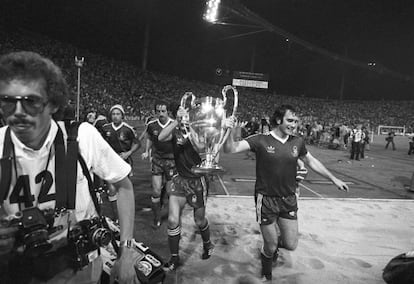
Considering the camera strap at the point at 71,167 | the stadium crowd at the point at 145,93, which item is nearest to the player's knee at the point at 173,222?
the camera strap at the point at 71,167

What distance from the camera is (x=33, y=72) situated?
121 centimetres

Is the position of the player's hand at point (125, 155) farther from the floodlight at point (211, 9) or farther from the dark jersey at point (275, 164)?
the floodlight at point (211, 9)

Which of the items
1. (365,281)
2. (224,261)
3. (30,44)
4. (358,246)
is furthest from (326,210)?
(30,44)

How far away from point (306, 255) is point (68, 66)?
22714 millimetres

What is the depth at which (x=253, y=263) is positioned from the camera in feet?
11.4

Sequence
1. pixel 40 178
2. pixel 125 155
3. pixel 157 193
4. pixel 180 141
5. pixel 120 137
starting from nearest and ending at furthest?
1. pixel 40 178
2. pixel 180 141
3. pixel 157 193
4. pixel 125 155
5. pixel 120 137

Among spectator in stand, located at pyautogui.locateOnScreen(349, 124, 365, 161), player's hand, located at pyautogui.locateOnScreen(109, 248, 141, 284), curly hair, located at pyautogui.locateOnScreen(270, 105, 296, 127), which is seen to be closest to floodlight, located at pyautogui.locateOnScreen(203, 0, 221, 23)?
spectator in stand, located at pyautogui.locateOnScreen(349, 124, 365, 161)

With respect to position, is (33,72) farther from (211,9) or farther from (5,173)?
(211,9)

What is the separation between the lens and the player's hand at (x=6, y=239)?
3.68 feet

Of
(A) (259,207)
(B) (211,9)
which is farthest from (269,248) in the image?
(B) (211,9)

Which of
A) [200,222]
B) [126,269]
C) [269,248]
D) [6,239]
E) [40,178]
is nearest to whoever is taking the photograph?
[6,239]

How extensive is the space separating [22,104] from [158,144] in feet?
11.7

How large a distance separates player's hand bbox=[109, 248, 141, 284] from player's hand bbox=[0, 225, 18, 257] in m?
0.51

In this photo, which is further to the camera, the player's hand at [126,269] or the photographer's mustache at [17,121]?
the player's hand at [126,269]
